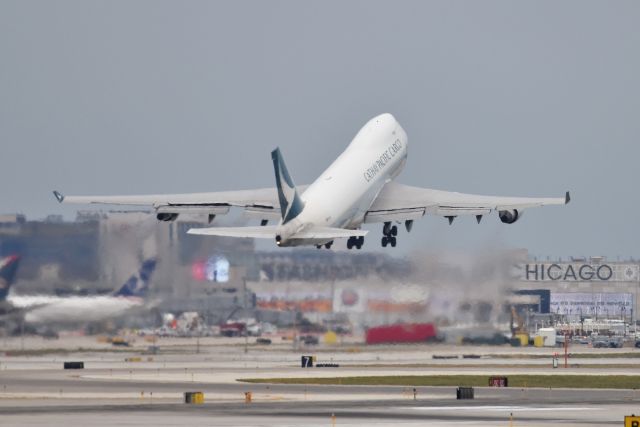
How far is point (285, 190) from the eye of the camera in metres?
91.6

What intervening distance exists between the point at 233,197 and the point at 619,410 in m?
39.4

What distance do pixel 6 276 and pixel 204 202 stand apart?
14.5 metres

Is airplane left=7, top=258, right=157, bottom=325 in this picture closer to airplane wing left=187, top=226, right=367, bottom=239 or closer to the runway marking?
airplane wing left=187, top=226, right=367, bottom=239

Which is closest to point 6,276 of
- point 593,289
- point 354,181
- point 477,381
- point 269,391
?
point 269,391

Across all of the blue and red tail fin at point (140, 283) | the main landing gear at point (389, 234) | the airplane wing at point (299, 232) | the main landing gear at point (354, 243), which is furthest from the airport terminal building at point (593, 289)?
the airplane wing at point (299, 232)

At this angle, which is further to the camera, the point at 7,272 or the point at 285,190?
the point at 7,272

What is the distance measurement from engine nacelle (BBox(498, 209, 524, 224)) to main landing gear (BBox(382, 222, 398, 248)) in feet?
21.5

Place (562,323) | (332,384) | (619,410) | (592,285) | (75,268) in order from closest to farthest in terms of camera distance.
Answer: (619,410)
(332,384)
(75,268)
(562,323)
(592,285)

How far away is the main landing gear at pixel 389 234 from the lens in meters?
108

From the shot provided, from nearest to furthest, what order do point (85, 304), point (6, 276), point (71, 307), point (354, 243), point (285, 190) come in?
point (285, 190) → point (6, 276) → point (71, 307) → point (85, 304) → point (354, 243)

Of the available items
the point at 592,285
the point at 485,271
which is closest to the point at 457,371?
the point at 485,271

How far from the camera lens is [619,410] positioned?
240ft

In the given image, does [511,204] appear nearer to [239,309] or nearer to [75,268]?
[239,309]

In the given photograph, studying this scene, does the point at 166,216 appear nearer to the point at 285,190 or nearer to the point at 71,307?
the point at 71,307
